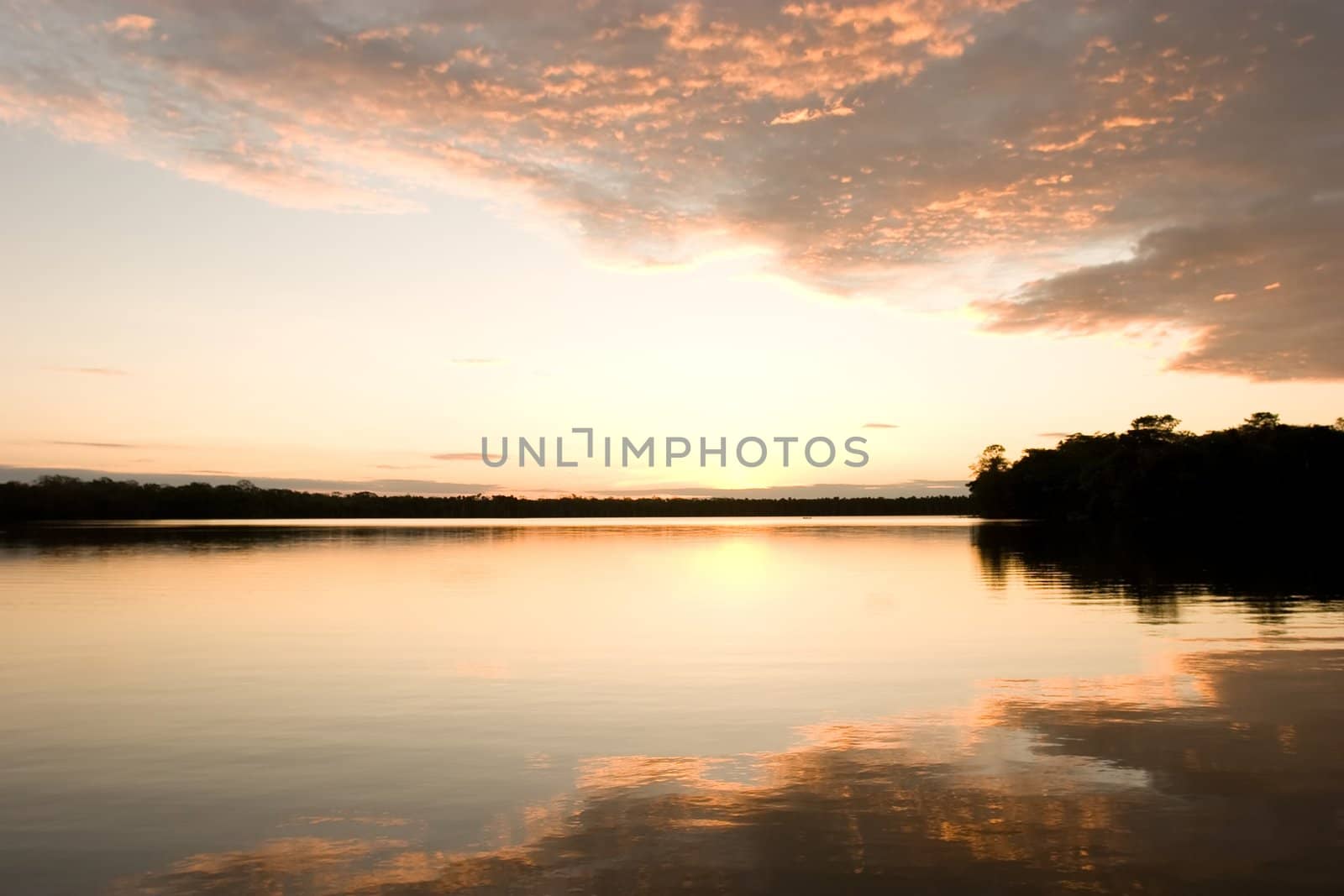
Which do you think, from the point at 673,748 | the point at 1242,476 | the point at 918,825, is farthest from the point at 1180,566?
the point at 1242,476

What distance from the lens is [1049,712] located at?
1712 cm

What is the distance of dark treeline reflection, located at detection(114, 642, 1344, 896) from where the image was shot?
9.35 meters

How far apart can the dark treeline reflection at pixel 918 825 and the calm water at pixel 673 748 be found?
0.17ft

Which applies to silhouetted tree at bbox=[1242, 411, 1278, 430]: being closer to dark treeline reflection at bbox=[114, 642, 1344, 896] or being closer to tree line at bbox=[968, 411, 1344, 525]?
tree line at bbox=[968, 411, 1344, 525]

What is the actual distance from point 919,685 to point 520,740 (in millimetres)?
8909

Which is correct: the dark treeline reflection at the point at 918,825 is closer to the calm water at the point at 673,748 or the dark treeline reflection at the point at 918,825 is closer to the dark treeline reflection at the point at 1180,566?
the calm water at the point at 673,748

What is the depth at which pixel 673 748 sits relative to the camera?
15.0 metres

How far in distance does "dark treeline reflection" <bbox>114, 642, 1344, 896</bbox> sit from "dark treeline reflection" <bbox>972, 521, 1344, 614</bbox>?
21.8 m

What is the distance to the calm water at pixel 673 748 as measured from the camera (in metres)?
9.85

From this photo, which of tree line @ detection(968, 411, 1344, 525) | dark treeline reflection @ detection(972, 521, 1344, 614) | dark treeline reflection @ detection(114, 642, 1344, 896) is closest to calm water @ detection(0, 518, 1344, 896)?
dark treeline reflection @ detection(114, 642, 1344, 896)

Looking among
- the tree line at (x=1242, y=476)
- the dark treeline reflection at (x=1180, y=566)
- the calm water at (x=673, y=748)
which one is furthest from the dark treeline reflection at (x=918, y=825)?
the tree line at (x=1242, y=476)

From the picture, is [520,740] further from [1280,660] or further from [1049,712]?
[1280,660]

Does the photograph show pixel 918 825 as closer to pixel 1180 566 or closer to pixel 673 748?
pixel 673 748

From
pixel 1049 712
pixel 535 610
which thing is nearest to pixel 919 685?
pixel 1049 712
